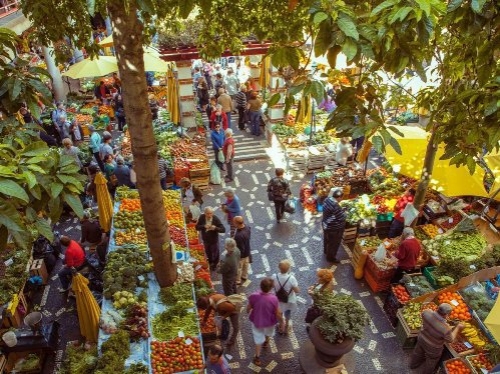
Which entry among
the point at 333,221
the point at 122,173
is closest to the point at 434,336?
the point at 333,221

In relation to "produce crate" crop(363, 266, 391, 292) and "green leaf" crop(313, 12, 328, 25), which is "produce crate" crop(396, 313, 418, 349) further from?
"green leaf" crop(313, 12, 328, 25)

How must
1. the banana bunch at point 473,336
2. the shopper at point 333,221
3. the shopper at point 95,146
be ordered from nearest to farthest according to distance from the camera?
the banana bunch at point 473,336, the shopper at point 333,221, the shopper at point 95,146

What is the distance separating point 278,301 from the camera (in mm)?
7184

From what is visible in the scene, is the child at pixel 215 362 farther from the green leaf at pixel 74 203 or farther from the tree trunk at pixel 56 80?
the tree trunk at pixel 56 80

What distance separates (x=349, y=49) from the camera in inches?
120

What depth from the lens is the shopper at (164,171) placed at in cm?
1073

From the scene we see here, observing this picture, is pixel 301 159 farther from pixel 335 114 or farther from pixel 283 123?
pixel 335 114

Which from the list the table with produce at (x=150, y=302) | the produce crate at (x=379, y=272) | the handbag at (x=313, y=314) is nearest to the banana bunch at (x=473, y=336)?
the produce crate at (x=379, y=272)

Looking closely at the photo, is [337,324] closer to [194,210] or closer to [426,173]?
Answer: [426,173]

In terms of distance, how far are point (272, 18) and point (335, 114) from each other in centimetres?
268

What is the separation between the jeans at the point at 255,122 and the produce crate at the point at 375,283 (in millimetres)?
7208

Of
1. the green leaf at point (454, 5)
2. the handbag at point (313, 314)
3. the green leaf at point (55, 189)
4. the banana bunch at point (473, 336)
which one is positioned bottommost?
the banana bunch at point (473, 336)

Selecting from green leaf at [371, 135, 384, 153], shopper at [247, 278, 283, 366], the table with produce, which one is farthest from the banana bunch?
green leaf at [371, 135, 384, 153]

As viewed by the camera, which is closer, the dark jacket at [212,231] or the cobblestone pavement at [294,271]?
the cobblestone pavement at [294,271]
